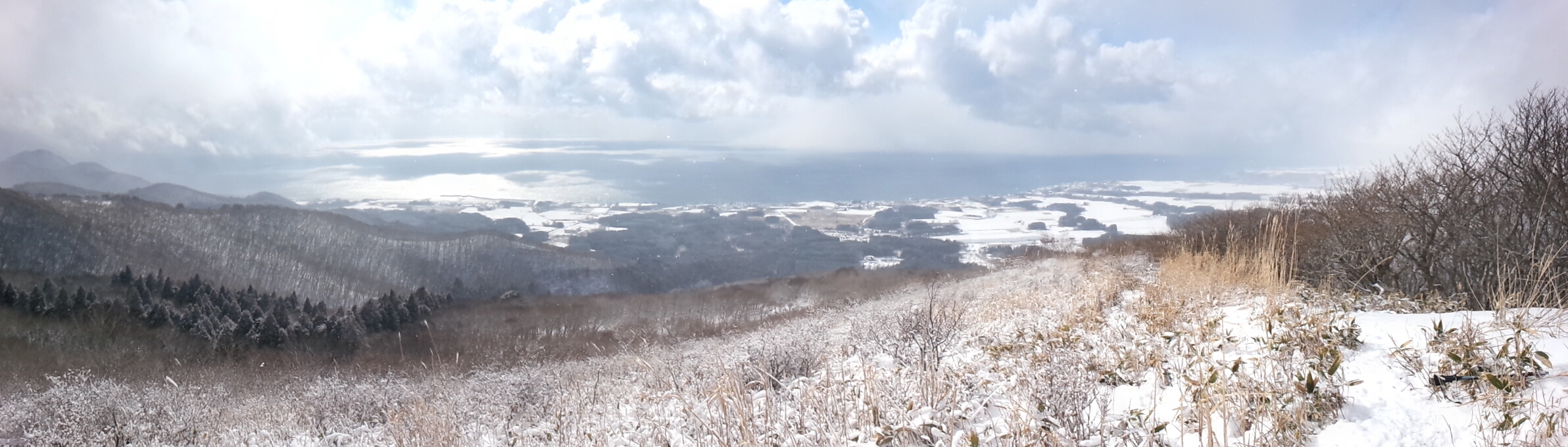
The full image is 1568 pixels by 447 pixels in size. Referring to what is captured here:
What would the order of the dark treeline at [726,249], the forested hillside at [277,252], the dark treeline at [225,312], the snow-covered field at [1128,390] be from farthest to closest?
the forested hillside at [277,252] → the dark treeline at [726,249] → the dark treeline at [225,312] → the snow-covered field at [1128,390]

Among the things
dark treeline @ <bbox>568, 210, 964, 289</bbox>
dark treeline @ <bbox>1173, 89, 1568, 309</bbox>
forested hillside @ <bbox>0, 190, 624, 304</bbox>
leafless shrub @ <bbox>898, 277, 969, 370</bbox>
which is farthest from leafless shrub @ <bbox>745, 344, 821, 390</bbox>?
forested hillside @ <bbox>0, 190, 624, 304</bbox>

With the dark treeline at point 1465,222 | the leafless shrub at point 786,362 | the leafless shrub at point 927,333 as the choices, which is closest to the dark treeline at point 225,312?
the leafless shrub at point 786,362

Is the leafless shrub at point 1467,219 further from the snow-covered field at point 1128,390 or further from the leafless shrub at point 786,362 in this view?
the leafless shrub at point 786,362

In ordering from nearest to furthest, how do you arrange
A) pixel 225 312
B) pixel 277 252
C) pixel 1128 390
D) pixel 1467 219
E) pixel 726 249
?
pixel 1128 390 < pixel 1467 219 < pixel 225 312 < pixel 726 249 < pixel 277 252

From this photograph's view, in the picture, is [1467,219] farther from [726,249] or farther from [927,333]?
[726,249]

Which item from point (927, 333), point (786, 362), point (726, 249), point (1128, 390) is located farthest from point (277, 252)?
point (1128, 390)

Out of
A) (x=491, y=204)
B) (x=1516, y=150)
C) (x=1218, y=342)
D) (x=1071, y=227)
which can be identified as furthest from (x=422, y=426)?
(x=491, y=204)
